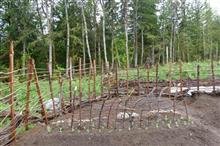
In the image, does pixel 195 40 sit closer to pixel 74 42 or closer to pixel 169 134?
pixel 74 42

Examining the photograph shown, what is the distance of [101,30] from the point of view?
27.5 m

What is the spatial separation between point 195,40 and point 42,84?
2829cm

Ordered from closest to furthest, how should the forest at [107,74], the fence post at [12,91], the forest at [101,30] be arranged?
the fence post at [12,91] → the forest at [107,74] → the forest at [101,30]

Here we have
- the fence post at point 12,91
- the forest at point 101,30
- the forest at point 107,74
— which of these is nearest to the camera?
the fence post at point 12,91

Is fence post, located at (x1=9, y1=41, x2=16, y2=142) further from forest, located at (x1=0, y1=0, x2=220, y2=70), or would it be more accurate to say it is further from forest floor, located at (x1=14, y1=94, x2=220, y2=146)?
forest, located at (x1=0, y1=0, x2=220, y2=70)

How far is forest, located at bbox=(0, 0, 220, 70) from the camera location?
961 inches

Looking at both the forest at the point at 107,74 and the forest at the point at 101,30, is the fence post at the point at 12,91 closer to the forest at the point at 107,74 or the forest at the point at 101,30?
the forest at the point at 107,74

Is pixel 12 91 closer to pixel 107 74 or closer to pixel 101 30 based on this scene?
pixel 107 74

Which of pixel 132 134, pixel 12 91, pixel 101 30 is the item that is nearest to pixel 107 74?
pixel 132 134

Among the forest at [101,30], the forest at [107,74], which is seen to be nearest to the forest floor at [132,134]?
the forest at [107,74]

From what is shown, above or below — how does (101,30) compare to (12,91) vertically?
above

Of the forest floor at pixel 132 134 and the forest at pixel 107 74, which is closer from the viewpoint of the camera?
the forest floor at pixel 132 134

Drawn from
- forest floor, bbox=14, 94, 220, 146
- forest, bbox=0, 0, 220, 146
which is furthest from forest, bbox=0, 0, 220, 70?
forest floor, bbox=14, 94, 220, 146

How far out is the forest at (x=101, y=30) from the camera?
24.4 meters
